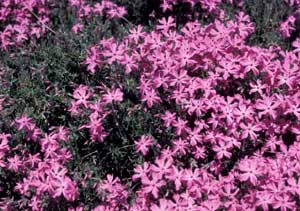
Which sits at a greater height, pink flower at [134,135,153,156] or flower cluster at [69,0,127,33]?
flower cluster at [69,0,127,33]

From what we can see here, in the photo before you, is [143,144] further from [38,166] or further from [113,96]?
[38,166]

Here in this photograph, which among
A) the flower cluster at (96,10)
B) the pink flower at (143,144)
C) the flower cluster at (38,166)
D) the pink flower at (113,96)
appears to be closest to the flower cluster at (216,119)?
the pink flower at (143,144)

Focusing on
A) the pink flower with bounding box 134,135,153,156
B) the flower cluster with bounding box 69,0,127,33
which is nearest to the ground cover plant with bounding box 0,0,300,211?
the pink flower with bounding box 134,135,153,156

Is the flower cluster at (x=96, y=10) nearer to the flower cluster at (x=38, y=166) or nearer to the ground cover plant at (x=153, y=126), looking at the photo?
the ground cover plant at (x=153, y=126)

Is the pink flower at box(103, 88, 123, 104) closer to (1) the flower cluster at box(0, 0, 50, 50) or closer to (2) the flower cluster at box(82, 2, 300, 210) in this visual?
(2) the flower cluster at box(82, 2, 300, 210)

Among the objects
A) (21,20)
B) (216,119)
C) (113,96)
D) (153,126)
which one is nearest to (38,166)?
(113,96)

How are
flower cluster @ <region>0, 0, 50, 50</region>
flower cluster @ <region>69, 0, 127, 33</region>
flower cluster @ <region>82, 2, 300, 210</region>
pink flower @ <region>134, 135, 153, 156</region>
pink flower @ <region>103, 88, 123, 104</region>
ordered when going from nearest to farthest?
1. flower cluster @ <region>82, 2, 300, 210</region>
2. pink flower @ <region>134, 135, 153, 156</region>
3. pink flower @ <region>103, 88, 123, 104</region>
4. flower cluster @ <region>0, 0, 50, 50</region>
5. flower cluster @ <region>69, 0, 127, 33</region>

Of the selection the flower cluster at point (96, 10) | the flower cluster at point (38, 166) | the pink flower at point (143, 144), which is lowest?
the flower cluster at point (38, 166)

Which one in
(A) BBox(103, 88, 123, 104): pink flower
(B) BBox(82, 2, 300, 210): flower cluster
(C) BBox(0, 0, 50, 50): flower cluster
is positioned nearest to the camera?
(B) BBox(82, 2, 300, 210): flower cluster
